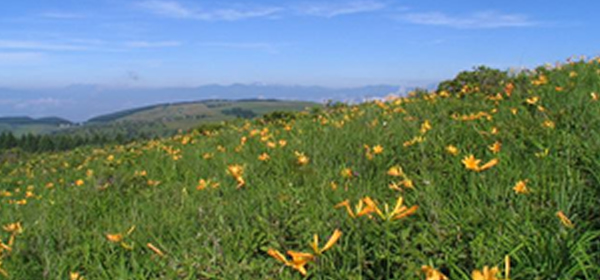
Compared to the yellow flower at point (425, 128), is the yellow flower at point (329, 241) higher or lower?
lower

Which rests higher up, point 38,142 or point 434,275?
point 434,275

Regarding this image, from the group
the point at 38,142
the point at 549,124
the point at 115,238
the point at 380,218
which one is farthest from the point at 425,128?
the point at 38,142

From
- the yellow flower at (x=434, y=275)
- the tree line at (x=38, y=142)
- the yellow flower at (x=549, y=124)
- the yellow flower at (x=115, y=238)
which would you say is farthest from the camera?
the tree line at (x=38, y=142)

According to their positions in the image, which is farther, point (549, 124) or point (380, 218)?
point (549, 124)

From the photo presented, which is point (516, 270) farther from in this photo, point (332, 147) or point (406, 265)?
point (332, 147)

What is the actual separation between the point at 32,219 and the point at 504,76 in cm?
807

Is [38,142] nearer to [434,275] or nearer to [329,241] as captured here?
[329,241]

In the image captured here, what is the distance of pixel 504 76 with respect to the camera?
8.52 m

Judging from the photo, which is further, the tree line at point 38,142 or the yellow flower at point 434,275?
the tree line at point 38,142

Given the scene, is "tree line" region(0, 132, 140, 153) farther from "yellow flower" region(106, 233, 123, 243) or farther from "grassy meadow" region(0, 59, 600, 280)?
"yellow flower" region(106, 233, 123, 243)

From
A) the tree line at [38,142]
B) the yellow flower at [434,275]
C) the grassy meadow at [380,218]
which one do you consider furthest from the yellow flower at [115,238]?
the tree line at [38,142]

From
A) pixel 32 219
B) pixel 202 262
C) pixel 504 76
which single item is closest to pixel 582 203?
pixel 202 262

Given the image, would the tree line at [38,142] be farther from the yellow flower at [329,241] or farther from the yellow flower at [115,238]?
the yellow flower at [329,241]

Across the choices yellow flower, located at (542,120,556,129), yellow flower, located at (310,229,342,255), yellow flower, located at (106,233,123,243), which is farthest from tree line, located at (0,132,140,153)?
yellow flower, located at (310,229,342,255)
